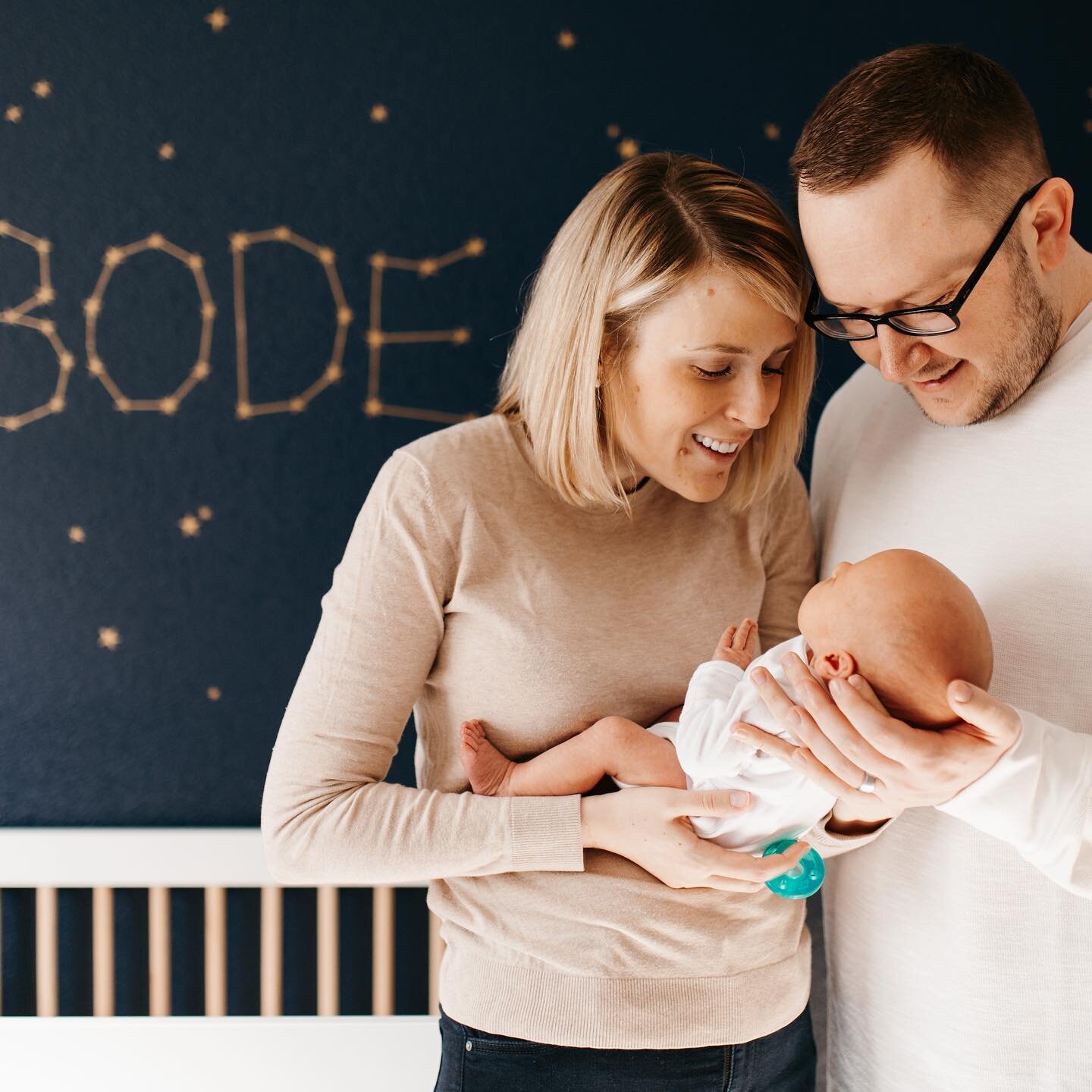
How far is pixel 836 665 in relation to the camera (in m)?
1.13

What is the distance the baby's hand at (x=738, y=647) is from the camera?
4.13 ft

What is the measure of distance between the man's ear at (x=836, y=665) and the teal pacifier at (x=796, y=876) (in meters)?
0.29

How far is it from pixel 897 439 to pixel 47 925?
6.64 feet

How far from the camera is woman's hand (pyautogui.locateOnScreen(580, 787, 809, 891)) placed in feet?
3.91

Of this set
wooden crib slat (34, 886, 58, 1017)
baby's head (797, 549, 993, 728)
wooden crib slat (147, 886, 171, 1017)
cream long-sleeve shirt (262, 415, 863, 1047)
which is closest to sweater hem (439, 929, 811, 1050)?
cream long-sleeve shirt (262, 415, 863, 1047)

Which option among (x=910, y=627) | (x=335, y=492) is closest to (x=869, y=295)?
(x=910, y=627)

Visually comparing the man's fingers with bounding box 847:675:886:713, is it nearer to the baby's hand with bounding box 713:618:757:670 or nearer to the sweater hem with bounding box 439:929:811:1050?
the baby's hand with bounding box 713:618:757:670

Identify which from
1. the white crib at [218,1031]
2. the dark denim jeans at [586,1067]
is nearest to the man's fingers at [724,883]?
the dark denim jeans at [586,1067]

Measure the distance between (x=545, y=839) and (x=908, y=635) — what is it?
531mm

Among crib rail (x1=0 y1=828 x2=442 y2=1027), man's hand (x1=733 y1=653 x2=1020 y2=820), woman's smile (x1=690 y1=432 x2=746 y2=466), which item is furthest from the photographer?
crib rail (x1=0 y1=828 x2=442 y2=1027)

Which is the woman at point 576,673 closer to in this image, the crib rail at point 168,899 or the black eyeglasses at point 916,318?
the black eyeglasses at point 916,318

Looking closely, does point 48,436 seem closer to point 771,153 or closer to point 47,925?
point 47,925

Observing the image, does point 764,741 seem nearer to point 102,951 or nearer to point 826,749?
point 826,749

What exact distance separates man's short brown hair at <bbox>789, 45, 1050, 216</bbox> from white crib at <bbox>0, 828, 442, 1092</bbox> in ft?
5.66
